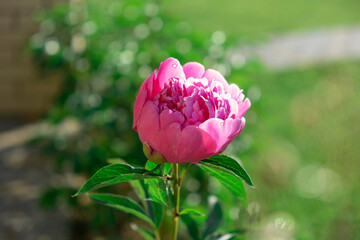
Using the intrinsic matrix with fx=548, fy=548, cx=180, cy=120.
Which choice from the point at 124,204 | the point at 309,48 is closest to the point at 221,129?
the point at 124,204

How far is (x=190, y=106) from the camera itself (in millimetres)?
579

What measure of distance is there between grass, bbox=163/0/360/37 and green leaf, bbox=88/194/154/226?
214 inches

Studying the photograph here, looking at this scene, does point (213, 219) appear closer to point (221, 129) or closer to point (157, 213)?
point (157, 213)

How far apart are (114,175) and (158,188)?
2.6 inches

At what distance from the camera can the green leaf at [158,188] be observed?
654 millimetres

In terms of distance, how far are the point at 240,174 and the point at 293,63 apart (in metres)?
4.73

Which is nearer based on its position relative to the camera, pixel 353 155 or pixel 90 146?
pixel 90 146

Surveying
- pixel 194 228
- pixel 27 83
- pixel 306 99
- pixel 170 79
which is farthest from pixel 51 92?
pixel 170 79

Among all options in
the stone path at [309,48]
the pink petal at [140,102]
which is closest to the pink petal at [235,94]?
the pink petal at [140,102]

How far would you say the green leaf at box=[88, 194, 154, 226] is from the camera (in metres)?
0.79

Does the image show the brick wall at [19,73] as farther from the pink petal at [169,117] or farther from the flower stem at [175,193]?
the pink petal at [169,117]

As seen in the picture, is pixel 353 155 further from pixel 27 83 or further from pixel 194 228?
pixel 27 83

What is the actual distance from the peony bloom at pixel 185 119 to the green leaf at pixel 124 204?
0.70 ft

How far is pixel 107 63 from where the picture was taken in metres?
1.90
